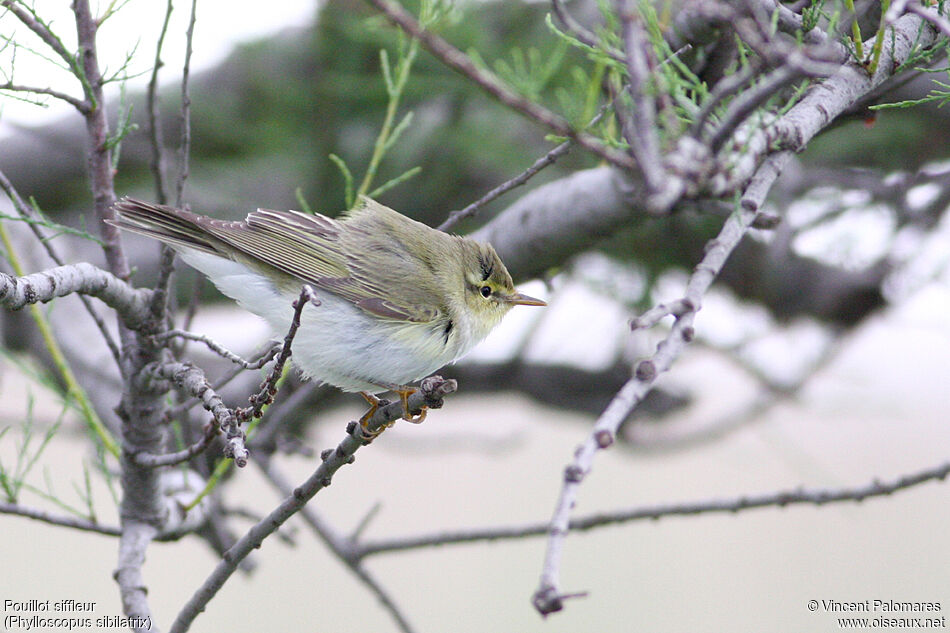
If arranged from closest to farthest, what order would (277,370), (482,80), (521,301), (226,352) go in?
(482,80) → (277,370) → (226,352) → (521,301)

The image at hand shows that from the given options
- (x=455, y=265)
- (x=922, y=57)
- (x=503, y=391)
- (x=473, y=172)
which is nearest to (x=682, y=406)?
(x=503, y=391)

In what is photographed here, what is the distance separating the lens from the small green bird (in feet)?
9.06

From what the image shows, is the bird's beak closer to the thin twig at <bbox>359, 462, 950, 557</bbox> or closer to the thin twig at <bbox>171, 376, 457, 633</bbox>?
the thin twig at <bbox>359, 462, 950, 557</bbox>

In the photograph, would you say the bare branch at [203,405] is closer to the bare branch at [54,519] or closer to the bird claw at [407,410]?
the bare branch at [54,519]

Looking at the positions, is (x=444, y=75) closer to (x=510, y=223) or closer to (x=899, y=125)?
(x=510, y=223)

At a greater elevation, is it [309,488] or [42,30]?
[42,30]

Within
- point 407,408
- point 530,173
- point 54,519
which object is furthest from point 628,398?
point 54,519

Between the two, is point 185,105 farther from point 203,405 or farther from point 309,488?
point 309,488

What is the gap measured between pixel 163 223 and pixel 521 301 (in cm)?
130

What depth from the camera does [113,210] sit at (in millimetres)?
2227

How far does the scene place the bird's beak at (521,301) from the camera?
3.25m

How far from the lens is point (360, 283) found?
2.96m

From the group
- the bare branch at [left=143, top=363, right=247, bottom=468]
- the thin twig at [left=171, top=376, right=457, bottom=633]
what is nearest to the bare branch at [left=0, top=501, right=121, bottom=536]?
the bare branch at [left=143, top=363, right=247, bottom=468]

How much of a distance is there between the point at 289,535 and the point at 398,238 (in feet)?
3.74
